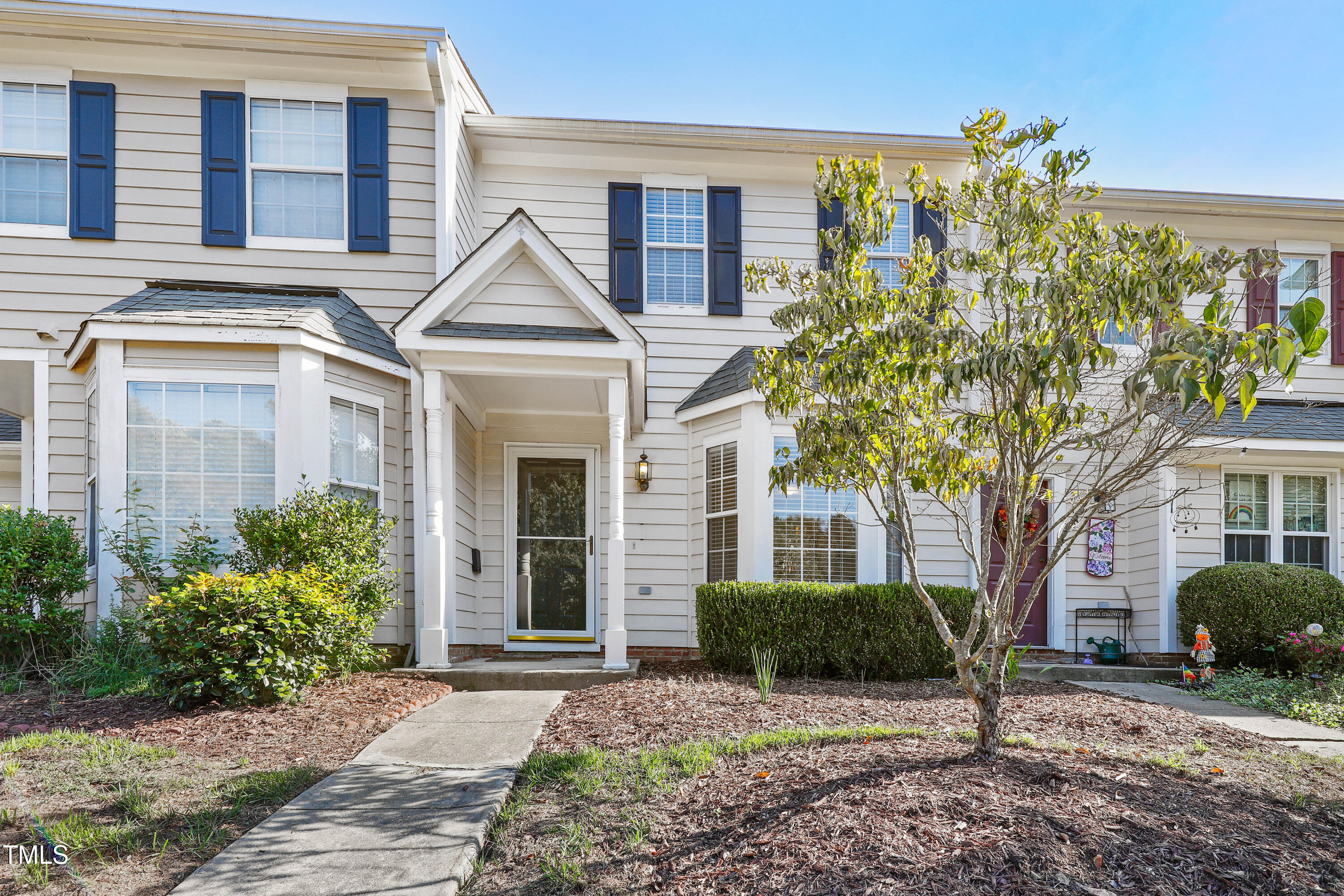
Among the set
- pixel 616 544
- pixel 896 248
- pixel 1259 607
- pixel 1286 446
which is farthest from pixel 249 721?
pixel 1286 446

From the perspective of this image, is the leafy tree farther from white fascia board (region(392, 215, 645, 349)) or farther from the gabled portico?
the gabled portico

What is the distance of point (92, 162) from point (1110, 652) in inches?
460

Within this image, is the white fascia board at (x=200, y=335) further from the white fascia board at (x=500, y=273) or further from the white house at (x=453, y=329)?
the white fascia board at (x=500, y=273)

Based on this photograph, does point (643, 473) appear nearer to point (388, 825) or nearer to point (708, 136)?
point (708, 136)

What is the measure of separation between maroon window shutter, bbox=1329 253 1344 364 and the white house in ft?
0.11

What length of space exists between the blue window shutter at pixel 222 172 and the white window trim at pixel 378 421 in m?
2.11

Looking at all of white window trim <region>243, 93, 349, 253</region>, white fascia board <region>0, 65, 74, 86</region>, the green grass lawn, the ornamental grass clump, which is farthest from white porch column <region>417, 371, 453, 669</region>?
the green grass lawn

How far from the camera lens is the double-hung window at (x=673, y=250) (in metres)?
9.16

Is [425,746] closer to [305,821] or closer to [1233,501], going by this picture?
[305,821]

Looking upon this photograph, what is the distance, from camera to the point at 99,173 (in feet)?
25.7

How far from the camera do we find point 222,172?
7922mm

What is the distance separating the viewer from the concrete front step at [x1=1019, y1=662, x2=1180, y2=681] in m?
8.02

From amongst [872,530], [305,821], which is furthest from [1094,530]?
[305,821]

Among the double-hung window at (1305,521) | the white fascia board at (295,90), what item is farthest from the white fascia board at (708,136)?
the double-hung window at (1305,521)
